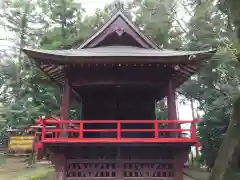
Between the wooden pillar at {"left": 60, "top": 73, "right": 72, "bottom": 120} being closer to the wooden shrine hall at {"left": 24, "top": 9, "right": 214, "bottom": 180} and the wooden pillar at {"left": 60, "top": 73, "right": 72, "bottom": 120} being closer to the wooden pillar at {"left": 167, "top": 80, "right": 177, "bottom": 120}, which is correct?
the wooden shrine hall at {"left": 24, "top": 9, "right": 214, "bottom": 180}

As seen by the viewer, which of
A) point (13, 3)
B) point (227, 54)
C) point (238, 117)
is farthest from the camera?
point (13, 3)

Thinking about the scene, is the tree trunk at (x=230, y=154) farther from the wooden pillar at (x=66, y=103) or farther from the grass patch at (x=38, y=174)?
the grass patch at (x=38, y=174)

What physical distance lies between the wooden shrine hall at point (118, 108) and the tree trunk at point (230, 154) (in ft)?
4.17

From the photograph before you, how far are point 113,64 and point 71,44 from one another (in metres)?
16.8

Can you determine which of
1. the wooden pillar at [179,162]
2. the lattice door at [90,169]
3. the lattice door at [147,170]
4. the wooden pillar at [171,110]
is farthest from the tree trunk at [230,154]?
the lattice door at [90,169]

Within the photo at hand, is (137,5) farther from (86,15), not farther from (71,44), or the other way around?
(71,44)

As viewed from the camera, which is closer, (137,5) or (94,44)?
(94,44)

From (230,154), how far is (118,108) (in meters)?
5.92

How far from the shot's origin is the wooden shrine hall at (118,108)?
35.3ft

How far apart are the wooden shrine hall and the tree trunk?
4.17 feet

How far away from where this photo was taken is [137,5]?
109ft

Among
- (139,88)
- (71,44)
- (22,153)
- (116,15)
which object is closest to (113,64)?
(139,88)

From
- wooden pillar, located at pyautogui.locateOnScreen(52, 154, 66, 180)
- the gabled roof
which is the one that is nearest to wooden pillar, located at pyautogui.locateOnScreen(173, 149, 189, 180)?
wooden pillar, located at pyautogui.locateOnScreen(52, 154, 66, 180)

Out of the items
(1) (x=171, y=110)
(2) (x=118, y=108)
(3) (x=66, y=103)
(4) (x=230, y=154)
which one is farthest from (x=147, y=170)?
(3) (x=66, y=103)
